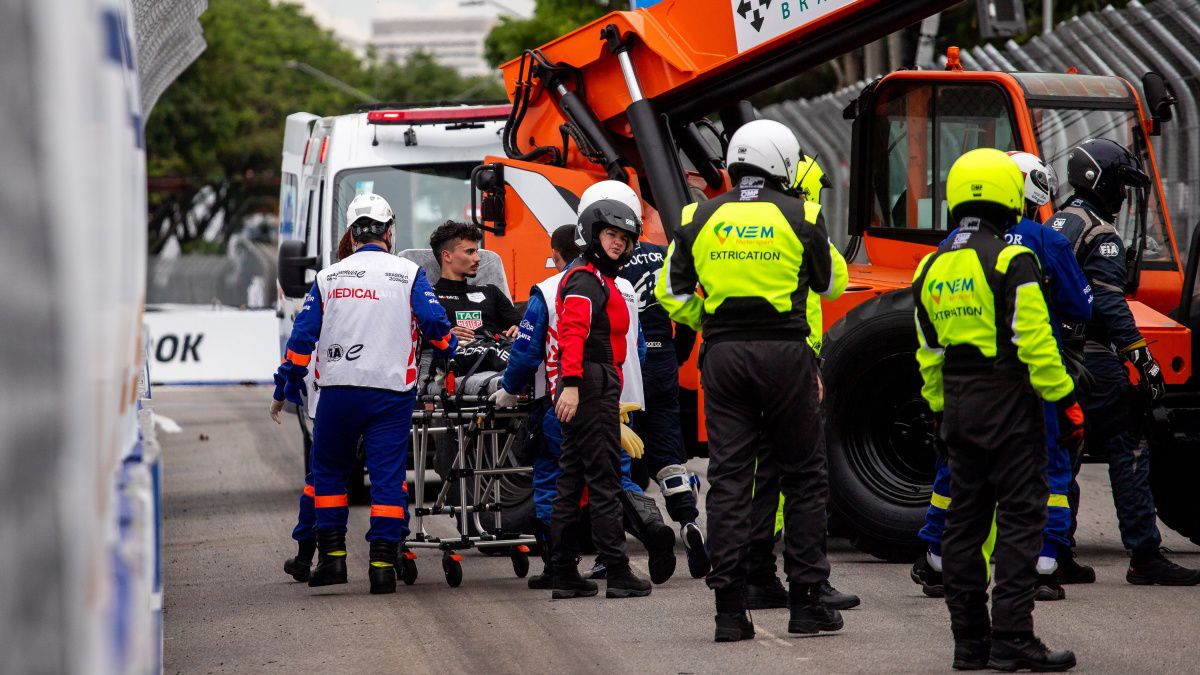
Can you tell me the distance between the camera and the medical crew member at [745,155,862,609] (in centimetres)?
699

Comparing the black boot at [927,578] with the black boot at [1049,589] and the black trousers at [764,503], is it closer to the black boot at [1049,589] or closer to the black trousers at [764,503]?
the black boot at [1049,589]

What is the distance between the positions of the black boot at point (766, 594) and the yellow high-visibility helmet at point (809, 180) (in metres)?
2.43

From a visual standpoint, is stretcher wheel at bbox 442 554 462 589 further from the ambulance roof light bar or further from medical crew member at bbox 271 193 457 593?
the ambulance roof light bar

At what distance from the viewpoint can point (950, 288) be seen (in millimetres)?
6184

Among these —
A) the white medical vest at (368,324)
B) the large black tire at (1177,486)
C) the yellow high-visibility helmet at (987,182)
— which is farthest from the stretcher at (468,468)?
the large black tire at (1177,486)

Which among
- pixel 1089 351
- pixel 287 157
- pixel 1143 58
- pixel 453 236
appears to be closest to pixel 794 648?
pixel 1089 351

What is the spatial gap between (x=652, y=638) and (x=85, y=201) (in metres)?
4.67

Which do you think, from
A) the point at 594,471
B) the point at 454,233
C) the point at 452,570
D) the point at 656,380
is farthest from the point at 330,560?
the point at 454,233

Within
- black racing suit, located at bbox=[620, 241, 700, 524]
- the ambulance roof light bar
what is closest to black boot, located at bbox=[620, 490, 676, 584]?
black racing suit, located at bbox=[620, 241, 700, 524]

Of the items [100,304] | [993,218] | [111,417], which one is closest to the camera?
[100,304]

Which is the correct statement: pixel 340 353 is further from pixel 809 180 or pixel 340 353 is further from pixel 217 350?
pixel 217 350

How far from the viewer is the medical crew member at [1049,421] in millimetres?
6836

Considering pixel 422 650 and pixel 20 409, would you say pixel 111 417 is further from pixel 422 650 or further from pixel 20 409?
pixel 422 650

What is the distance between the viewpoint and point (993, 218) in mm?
6250
